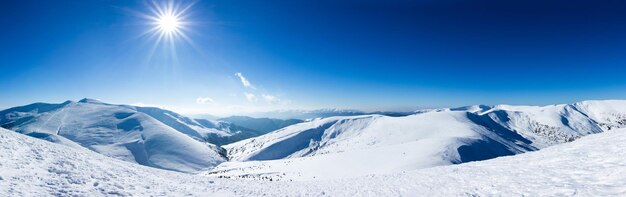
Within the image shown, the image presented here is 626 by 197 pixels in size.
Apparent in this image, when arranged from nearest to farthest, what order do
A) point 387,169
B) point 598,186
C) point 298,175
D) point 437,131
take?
point 598,186
point 387,169
point 298,175
point 437,131

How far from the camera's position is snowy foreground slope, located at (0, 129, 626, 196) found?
45.4 feet

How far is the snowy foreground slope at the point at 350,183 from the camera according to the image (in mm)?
13836

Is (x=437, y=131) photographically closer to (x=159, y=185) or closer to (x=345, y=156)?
(x=345, y=156)

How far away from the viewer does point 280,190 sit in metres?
22.1

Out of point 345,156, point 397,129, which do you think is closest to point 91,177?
point 345,156

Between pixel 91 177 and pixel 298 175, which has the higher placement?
pixel 91 177

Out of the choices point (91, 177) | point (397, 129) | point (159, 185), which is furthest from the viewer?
point (397, 129)

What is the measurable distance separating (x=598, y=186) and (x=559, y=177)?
2826mm

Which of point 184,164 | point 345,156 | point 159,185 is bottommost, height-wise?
point 184,164

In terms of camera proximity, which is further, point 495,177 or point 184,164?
point 184,164

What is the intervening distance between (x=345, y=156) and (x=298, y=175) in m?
21.8

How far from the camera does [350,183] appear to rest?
81.6 feet

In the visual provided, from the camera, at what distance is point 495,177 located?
62.2 feet

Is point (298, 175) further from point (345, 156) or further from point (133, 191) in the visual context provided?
point (133, 191)
